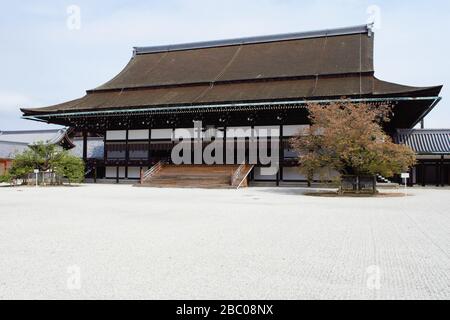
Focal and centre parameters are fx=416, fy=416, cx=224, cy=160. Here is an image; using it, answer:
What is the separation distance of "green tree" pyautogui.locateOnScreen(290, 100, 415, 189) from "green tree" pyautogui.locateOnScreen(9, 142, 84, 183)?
13.4 metres

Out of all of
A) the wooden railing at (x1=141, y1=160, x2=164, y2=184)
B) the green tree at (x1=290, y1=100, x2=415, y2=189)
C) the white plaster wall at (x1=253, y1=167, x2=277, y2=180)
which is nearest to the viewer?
the green tree at (x1=290, y1=100, x2=415, y2=189)

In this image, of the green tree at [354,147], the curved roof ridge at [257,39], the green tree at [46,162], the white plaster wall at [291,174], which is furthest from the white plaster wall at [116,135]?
the green tree at [354,147]

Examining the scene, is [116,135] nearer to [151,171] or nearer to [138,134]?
[138,134]

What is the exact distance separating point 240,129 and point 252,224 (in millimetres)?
16978

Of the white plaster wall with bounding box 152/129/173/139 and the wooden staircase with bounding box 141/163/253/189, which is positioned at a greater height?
the white plaster wall with bounding box 152/129/173/139

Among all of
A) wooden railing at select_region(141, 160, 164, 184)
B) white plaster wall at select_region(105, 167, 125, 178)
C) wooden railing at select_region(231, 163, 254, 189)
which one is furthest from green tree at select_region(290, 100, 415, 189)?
white plaster wall at select_region(105, 167, 125, 178)

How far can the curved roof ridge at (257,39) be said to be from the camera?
29.4 m

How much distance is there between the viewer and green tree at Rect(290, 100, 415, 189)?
16.3m

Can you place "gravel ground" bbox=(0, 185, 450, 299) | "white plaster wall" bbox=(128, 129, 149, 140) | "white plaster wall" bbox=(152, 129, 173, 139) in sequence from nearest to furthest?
"gravel ground" bbox=(0, 185, 450, 299), "white plaster wall" bbox=(152, 129, 173, 139), "white plaster wall" bbox=(128, 129, 149, 140)

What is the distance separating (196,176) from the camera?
75.3 ft

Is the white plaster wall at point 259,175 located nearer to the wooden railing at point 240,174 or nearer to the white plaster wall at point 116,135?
the wooden railing at point 240,174

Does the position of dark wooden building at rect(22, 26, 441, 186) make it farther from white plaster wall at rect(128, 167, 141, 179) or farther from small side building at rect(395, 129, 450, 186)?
small side building at rect(395, 129, 450, 186)
